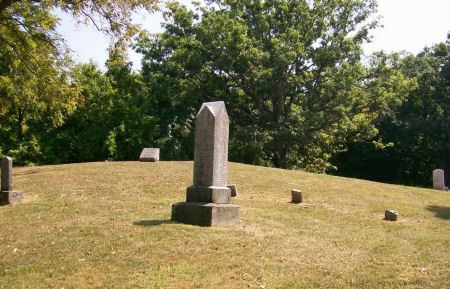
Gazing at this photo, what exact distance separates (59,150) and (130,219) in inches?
1081

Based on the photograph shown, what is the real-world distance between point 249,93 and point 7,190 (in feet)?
69.7

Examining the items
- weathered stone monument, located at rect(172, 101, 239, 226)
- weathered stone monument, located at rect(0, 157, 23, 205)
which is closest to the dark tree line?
weathered stone monument, located at rect(0, 157, 23, 205)

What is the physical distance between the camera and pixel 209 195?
404 inches

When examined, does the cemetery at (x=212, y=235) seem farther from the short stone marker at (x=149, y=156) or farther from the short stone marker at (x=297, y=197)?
the short stone marker at (x=149, y=156)

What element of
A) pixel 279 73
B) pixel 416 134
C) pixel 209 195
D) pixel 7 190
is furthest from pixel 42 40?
pixel 416 134

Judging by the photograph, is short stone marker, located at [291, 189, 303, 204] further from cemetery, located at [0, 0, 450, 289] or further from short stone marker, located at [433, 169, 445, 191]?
short stone marker, located at [433, 169, 445, 191]

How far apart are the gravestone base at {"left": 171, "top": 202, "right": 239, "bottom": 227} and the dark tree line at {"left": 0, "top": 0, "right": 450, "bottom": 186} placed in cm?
1879

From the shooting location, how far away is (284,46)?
1140 inches

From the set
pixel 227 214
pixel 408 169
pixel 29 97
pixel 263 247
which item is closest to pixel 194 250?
pixel 263 247

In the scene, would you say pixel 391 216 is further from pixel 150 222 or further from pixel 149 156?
pixel 149 156

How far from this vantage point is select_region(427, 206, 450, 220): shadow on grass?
49.4 feet

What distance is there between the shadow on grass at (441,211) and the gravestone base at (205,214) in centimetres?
885

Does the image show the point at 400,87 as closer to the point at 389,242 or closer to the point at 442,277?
the point at 389,242

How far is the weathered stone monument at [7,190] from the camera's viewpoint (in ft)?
47.2
